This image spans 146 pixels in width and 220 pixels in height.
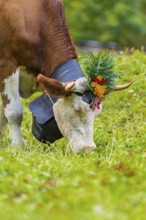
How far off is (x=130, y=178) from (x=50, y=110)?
2.78 metres

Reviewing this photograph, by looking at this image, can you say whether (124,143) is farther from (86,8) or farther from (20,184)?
(86,8)

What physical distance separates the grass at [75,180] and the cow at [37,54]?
368mm

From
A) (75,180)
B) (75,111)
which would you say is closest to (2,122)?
(75,111)

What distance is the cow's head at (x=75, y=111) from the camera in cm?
889

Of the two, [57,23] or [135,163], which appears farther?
[57,23]

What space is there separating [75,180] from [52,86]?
246 cm

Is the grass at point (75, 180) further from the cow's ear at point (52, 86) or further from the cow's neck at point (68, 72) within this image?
the cow's neck at point (68, 72)

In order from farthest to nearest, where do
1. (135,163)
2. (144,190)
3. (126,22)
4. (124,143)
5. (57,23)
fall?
1. (126,22)
2. (57,23)
3. (124,143)
4. (135,163)
5. (144,190)

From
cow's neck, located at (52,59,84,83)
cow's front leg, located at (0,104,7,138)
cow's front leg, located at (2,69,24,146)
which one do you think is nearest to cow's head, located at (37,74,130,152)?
cow's neck, located at (52,59,84,83)

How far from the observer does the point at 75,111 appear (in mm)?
9086

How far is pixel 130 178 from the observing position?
682 centimetres

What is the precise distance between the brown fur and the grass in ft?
3.02

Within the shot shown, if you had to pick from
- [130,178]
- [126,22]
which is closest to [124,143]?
[130,178]

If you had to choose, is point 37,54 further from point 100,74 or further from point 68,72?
point 100,74
